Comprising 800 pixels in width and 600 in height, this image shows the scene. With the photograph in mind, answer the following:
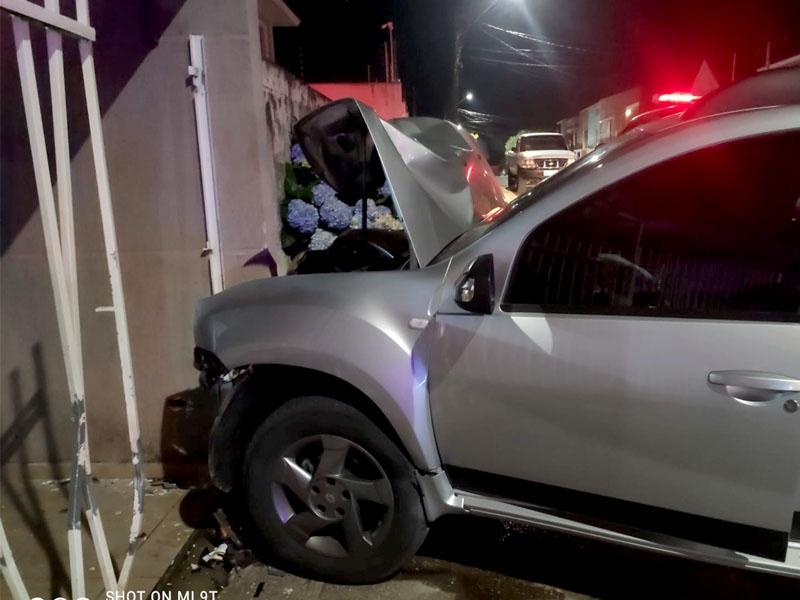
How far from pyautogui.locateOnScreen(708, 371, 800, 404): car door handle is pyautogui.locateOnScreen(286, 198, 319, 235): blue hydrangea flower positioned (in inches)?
117

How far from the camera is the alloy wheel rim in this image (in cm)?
276

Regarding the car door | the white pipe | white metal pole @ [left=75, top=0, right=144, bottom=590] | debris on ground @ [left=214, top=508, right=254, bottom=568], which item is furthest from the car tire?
the white pipe

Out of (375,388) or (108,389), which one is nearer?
(375,388)

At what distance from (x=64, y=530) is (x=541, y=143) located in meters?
19.6

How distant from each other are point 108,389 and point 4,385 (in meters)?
0.64

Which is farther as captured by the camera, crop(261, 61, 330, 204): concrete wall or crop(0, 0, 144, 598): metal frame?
crop(261, 61, 330, 204): concrete wall

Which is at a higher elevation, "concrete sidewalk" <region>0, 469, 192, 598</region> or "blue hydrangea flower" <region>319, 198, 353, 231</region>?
"blue hydrangea flower" <region>319, 198, 353, 231</region>

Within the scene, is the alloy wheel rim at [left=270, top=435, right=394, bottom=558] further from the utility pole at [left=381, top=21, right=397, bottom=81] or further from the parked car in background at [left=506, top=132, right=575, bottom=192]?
the utility pole at [left=381, top=21, right=397, bottom=81]

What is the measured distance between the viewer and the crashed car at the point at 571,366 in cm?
215

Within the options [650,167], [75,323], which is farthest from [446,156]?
[75,323]

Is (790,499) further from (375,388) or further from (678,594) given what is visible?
(375,388)

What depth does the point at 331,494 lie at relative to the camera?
281cm

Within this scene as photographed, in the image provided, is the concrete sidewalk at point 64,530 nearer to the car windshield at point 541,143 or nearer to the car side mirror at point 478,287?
the car side mirror at point 478,287

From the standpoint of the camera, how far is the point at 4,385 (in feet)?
13.4
